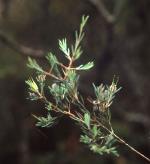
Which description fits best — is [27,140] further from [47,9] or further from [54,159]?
[47,9]

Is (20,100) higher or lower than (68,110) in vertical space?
higher

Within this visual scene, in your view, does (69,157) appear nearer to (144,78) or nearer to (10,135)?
(10,135)

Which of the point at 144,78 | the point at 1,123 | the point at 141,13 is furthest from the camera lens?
the point at 1,123

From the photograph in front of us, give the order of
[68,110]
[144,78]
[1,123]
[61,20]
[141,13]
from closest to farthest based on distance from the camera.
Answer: [68,110]
[141,13]
[61,20]
[144,78]
[1,123]

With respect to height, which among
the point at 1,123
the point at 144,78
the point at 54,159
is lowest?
the point at 54,159

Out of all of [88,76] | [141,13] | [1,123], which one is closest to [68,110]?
[141,13]

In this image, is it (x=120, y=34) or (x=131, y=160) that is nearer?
(x=120, y=34)

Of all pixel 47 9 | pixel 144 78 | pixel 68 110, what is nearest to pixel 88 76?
pixel 144 78
